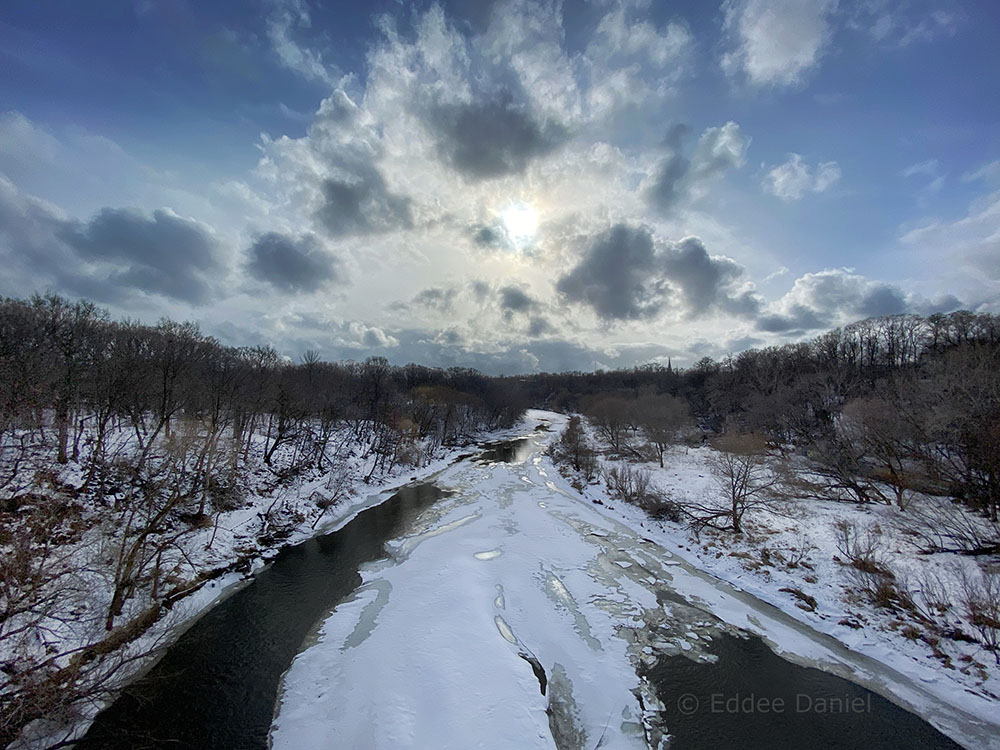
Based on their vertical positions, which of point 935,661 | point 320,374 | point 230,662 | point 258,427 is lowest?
point 230,662

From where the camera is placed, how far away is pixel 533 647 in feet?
39.2

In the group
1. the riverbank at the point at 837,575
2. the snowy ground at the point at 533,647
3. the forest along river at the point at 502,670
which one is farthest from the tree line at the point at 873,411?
the forest along river at the point at 502,670

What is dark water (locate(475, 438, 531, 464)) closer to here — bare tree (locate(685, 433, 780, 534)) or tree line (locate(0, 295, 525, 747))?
tree line (locate(0, 295, 525, 747))

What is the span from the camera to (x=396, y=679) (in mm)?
10344

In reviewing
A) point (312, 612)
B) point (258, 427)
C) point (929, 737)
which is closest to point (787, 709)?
point (929, 737)

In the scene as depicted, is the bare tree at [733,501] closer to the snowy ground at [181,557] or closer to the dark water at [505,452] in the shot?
the snowy ground at [181,557]

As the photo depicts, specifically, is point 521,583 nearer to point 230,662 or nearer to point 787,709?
point 787,709

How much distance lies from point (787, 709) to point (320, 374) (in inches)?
1930

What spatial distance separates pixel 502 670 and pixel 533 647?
1.66 m

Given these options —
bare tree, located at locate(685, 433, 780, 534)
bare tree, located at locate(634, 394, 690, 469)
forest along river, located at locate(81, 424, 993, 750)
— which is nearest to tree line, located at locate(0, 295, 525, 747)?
forest along river, located at locate(81, 424, 993, 750)

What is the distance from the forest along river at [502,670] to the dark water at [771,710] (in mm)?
40

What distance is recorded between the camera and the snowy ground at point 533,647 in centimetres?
912

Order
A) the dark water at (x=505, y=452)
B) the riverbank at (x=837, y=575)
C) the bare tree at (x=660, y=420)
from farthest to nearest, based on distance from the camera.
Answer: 1. the dark water at (x=505, y=452)
2. the bare tree at (x=660, y=420)
3. the riverbank at (x=837, y=575)

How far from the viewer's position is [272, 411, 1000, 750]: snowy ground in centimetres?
912
